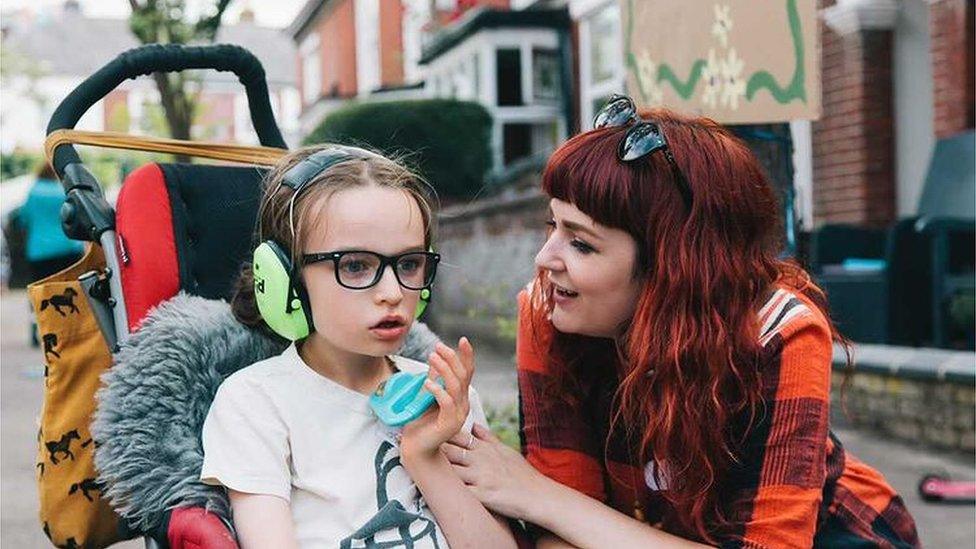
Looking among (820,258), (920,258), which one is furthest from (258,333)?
(820,258)

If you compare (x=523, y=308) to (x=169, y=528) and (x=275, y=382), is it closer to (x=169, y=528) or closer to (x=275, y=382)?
(x=275, y=382)

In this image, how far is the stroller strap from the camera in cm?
266

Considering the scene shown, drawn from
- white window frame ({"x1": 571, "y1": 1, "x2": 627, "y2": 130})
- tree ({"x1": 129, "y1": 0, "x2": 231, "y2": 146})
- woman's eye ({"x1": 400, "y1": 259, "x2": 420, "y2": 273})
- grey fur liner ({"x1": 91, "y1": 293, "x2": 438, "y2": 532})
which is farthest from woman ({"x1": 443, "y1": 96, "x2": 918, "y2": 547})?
white window frame ({"x1": 571, "y1": 1, "x2": 627, "y2": 130})

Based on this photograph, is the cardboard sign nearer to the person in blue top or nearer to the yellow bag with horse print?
the yellow bag with horse print

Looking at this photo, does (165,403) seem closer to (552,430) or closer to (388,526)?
(388,526)

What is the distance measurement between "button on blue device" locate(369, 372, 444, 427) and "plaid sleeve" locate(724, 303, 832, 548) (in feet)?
1.93

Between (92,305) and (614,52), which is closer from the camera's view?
(92,305)

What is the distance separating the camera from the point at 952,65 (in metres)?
7.71

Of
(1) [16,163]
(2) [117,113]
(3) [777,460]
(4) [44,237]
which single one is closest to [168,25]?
(4) [44,237]

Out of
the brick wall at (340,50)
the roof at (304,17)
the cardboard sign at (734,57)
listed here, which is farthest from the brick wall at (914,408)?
the roof at (304,17)

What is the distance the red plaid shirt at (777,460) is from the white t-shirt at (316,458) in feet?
1.11

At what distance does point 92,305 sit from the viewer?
8.14ft

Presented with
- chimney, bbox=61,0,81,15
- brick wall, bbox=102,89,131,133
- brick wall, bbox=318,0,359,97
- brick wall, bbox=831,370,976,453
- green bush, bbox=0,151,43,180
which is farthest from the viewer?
chimney, bbox=61,0,81,15

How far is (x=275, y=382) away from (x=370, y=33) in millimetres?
27737
